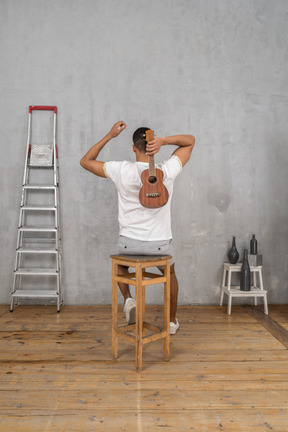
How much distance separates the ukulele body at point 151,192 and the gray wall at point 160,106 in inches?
55.8

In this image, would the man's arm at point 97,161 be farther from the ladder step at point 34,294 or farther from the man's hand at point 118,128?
the ladder step at point 34,294

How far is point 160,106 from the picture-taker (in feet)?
12.5

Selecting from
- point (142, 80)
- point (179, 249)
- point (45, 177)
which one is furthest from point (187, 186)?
point (45, 177)

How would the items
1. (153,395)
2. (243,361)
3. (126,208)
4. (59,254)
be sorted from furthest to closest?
(59,254) → (126,208) → (243,361) → (153,395)

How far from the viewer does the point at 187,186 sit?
12.6ft

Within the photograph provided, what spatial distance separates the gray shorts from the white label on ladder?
1.60m

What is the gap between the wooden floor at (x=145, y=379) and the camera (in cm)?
170

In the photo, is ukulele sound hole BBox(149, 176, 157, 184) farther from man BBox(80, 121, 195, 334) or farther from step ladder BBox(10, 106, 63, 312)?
step ladder BBox(10, 106, 63, 312)

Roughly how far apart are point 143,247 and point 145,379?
0.85 meters

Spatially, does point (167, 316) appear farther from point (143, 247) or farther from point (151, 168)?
point (151, 168)

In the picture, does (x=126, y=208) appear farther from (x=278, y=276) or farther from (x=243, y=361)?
(x=278, y=276)

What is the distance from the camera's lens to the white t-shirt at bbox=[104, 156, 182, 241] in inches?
98.6

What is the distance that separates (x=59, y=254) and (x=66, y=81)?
73.0 inches

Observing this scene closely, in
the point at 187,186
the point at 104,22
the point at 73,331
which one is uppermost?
the point at 104,22
